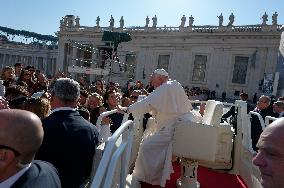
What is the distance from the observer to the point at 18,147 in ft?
6.33

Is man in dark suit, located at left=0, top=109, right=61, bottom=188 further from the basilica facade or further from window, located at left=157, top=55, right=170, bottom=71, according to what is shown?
window, located at left=157, top=55, right=170, bottom=71

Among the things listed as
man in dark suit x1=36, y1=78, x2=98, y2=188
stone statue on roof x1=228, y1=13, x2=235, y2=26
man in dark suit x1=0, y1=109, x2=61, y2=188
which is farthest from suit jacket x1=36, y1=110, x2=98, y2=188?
stone statue on roof x1=228, y1=13, x2=235, y2=26

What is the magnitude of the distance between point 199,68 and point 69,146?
4279cm

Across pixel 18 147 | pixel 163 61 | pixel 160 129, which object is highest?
pixel 163 61

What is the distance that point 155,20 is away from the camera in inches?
1971

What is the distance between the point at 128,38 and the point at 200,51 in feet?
103

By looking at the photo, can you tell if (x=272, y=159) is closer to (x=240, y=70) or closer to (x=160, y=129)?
(x=160, y=129)

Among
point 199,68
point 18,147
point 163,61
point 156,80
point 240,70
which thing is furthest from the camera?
point 163,61

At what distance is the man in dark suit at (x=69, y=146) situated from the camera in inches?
117

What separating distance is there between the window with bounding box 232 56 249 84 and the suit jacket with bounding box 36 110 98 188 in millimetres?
40701

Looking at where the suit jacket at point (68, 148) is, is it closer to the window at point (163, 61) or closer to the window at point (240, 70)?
the window at point (240, 70)

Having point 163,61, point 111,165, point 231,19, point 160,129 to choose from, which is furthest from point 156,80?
point 163,61

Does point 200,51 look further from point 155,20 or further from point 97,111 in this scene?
point 97,111

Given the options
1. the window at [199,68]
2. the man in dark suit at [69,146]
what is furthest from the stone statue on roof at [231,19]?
the man in dark suit at [69,146]
